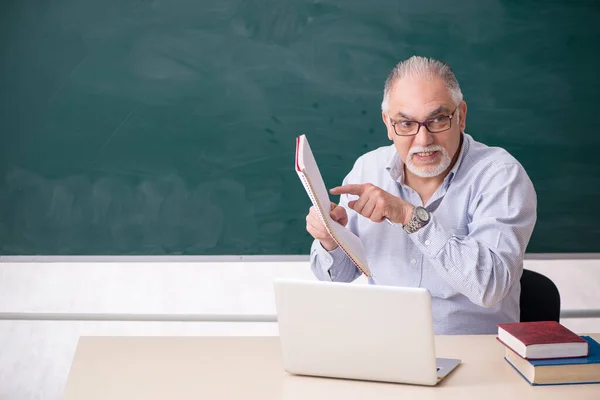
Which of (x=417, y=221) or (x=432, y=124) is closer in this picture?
(x=417, y=221)

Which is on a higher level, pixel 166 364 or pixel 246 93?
pixel 246 93

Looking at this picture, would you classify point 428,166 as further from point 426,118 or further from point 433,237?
point 433,237

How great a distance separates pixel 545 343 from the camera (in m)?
1.68

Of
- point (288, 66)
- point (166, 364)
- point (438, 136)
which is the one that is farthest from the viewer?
point (288, 66)

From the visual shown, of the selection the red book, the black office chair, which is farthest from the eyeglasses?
the red book

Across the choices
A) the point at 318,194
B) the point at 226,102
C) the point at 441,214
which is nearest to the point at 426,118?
the point at 441,214

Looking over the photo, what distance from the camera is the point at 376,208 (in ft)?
Result: 6.91

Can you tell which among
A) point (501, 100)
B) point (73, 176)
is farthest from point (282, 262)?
point (501, 100)

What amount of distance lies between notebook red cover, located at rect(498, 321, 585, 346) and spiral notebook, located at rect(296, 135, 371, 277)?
1.49 ft

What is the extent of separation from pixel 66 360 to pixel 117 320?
302mm

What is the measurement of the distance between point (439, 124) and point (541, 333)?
82 cm

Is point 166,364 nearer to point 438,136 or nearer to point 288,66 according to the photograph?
point 438,136

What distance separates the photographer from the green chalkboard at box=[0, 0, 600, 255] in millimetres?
3273

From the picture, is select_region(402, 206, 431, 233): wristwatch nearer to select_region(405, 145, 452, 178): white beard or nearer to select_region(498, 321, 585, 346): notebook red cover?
select_region(405, 145, 452, 178): white beard
